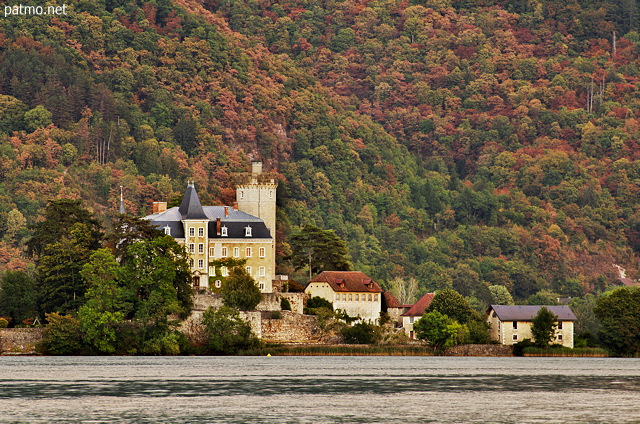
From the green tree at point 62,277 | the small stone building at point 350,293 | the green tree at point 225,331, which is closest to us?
the green tree at point 62,277

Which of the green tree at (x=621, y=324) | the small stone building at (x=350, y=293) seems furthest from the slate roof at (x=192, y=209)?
the green tree at (x=621, y=324)

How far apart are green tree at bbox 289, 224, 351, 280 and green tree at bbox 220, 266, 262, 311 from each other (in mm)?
14314

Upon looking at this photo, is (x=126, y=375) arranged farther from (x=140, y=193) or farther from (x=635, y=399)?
(x=140, y=193)

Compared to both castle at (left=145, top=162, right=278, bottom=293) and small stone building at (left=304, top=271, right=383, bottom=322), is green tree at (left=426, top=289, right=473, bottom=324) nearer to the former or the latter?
small stone building at (left=304, top=271, right=383, bottom=322)

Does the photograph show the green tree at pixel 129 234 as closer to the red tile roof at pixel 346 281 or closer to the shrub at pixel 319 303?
the shrub at pixel 319 303

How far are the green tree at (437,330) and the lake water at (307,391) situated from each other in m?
10.5

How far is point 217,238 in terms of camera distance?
116 metres

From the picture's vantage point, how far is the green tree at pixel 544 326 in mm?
118375

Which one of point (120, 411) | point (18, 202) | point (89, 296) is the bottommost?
point (120, 411)

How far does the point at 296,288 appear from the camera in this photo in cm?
12012

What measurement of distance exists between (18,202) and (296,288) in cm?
6972

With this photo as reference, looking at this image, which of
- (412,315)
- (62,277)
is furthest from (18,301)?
(412,315)

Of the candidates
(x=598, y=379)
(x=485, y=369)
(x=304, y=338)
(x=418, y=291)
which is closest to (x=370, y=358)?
(x=304, y=338)

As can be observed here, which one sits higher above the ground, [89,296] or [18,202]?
[18,202]
